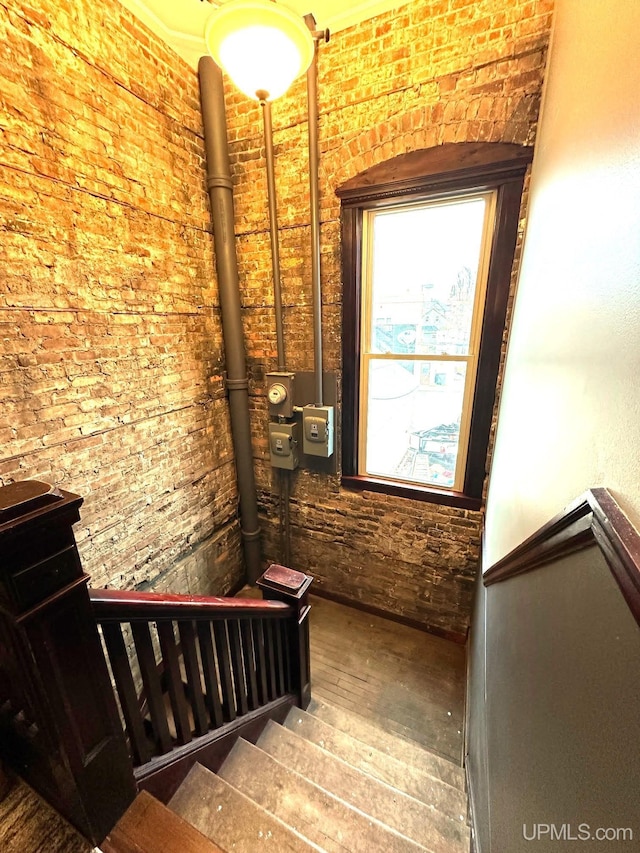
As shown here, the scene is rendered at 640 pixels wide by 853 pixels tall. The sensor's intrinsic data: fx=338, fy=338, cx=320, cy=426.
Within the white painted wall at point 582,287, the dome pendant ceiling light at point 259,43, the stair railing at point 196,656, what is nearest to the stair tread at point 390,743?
the stair railing at point 196,656

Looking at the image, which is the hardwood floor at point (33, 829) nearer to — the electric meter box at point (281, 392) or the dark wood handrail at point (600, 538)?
the dark wood handrail at point (600, 538)

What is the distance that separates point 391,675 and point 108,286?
3140 mm

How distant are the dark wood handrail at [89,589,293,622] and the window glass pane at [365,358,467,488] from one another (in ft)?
4.80

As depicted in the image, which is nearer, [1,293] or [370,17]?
[1,293]

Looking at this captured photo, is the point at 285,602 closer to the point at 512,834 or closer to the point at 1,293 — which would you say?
the point at 512,834

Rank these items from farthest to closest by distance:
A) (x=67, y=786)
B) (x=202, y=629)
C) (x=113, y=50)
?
1. (x=113, y=50)
2. (x=202, y=629)
3. (x=67, y=786)

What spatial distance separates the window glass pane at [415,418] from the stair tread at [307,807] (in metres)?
1.76

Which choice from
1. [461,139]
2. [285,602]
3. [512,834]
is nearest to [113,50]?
[461,139]

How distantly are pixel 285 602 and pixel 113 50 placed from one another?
297 cm

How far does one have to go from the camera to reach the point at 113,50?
5.65 feet

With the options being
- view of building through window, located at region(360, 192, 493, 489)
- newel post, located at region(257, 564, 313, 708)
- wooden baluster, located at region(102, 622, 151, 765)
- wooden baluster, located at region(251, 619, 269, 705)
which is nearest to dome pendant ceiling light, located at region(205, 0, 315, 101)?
view of building through window, located at region(360, 192, 493, 489)

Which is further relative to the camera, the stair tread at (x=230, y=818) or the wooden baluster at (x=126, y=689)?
the stair tread at (x=230, y=818)

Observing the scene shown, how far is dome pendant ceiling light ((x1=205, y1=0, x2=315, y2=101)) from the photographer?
3.41ft

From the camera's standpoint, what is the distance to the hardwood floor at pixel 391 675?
2.18 meters
